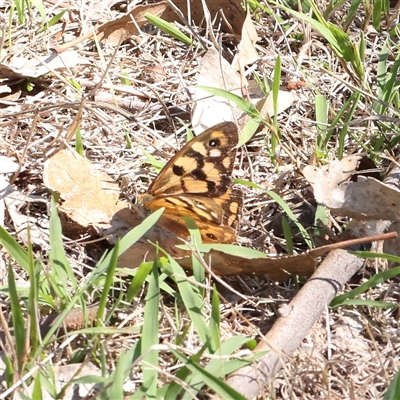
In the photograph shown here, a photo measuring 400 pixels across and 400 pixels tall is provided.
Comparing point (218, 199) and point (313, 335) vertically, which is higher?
point (218, 199)

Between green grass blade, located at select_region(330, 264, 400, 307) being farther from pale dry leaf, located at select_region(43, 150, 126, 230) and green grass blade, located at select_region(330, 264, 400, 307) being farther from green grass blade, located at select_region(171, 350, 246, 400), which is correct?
pale dry leaf, located at select_region(43, 150, 126, 230)

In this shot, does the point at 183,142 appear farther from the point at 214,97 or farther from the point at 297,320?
the point at 297,320

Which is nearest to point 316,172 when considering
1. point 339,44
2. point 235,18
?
point 339,44

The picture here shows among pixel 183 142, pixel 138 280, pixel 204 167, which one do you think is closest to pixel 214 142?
pixel 204 167

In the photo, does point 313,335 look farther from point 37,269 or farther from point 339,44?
point 339,44

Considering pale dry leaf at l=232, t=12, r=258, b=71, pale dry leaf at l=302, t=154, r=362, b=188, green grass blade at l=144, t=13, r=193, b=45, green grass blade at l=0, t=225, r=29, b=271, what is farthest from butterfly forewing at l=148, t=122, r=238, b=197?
green grass blade at l=144, t=13, r=193, b=45
